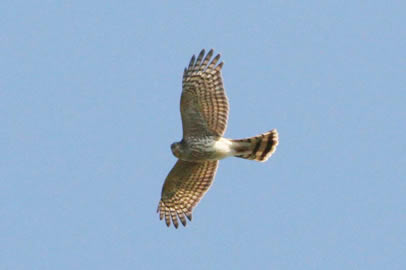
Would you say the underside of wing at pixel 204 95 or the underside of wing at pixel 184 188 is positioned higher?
the underside of wing at pixel 204 95

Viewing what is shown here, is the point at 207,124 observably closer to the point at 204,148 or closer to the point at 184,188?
the point at 204,148

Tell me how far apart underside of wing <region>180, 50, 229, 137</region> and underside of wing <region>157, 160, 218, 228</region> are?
110 centimetres

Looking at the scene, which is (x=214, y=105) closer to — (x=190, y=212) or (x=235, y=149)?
(x=235, y=149)

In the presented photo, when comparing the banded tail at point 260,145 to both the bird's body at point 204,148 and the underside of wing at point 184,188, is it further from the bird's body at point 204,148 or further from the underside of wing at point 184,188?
the underside of wing at point 184,188

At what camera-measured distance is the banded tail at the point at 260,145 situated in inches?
587

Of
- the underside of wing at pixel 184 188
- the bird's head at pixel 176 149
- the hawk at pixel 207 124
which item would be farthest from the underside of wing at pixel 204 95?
the underside of wing at pixel 184 188

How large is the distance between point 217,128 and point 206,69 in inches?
38.9

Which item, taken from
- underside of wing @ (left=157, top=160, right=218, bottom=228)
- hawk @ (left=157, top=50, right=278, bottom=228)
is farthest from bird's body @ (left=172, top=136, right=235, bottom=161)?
underside of wing @ (left=157, top=160, right=218, bottom=228)

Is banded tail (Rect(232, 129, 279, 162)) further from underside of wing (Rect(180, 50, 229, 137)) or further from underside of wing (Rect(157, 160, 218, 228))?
underside of wing (Rect(157, 160, 218, 228))

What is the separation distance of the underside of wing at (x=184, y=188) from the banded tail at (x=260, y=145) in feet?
2.75

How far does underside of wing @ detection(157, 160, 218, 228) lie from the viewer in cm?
1568

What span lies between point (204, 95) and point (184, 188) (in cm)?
205

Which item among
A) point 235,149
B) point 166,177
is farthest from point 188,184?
point 235,149

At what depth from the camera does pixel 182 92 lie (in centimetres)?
1463
